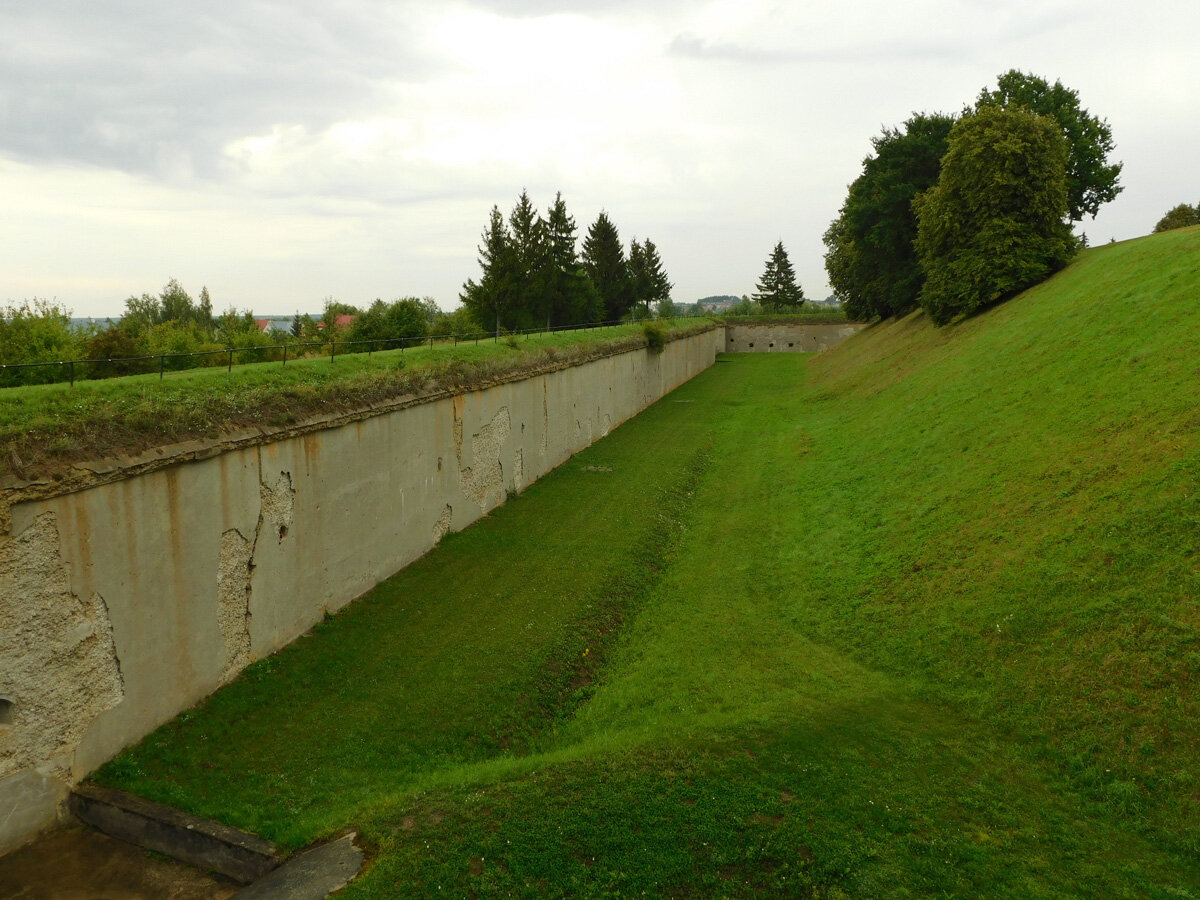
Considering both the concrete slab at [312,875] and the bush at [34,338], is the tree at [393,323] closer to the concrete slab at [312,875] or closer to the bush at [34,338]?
the bush at [34,338]

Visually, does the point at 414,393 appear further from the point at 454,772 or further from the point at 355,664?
the point at 454,772

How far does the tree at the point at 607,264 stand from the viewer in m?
67.5

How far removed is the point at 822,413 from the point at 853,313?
29332mm

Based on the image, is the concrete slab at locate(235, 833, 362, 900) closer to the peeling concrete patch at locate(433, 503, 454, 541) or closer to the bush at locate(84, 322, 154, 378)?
the peeling concrete patch at locate(433, 503, 454, 541)

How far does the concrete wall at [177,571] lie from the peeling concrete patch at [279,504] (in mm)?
24

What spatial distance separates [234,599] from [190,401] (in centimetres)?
286

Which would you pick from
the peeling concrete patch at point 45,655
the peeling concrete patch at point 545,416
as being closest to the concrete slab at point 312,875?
the peeling concrete patch at point 45,655

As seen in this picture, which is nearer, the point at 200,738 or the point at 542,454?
the point at 200,738

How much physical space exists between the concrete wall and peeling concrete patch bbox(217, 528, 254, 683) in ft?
0.08

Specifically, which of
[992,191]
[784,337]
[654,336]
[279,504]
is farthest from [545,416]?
[784,337]

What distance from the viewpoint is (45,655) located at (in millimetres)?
8023

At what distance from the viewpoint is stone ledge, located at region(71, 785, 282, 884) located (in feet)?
24.3

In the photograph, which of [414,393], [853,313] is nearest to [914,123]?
[853,313]

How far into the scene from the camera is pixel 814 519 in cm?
1769
